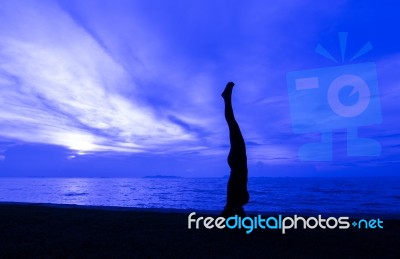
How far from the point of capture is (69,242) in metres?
6.51

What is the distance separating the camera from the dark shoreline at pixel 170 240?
18.8 ft

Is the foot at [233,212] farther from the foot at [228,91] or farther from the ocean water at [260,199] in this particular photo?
the ocean water at [260,199]

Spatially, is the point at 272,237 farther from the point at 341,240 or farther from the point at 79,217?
the point at 79,217

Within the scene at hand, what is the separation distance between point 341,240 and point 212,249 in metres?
3.16

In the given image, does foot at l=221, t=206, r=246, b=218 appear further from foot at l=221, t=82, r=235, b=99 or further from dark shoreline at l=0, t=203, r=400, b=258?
foot at l=221, t=82, r=235, b=99

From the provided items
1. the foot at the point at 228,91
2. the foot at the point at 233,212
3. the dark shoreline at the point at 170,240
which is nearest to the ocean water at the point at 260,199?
the dark shoreline at the point at 170,240

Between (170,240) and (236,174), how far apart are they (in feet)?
8.37

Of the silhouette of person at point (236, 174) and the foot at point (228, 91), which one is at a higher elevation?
the foot at point (228, 91)

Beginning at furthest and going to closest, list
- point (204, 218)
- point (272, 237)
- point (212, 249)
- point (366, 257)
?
point (204, 218)
point (272, 237)
point (212, 249)
point (366, 257)

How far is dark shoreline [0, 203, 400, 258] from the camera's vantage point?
5727mm

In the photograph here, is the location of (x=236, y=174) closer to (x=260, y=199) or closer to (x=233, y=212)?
(x=233, y=212)

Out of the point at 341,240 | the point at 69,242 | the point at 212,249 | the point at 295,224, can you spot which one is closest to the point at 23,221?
the point at 69,242

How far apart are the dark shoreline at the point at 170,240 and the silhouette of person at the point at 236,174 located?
2.12ft

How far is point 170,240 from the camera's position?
670cm
